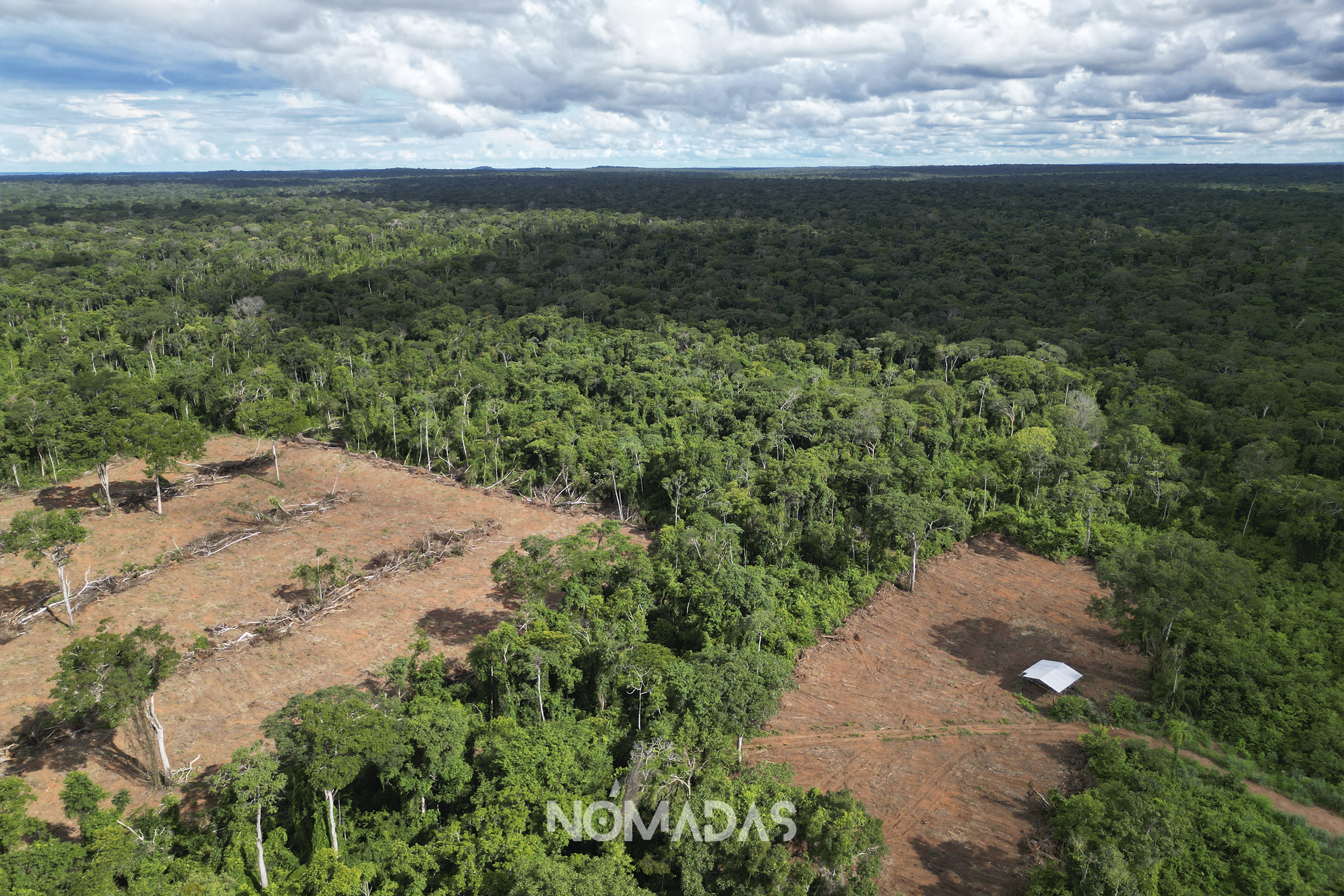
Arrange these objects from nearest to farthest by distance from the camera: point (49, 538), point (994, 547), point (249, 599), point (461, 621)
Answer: point (49, 538), point (461, 621), point (249, 599), point (994, 547)

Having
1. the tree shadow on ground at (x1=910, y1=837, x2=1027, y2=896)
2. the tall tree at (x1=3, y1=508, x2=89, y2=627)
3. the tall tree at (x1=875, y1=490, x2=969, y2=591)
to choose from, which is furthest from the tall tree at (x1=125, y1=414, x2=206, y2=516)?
the tree shadow on ground at (x1=910, y1=837, x2=1027, y2=896)

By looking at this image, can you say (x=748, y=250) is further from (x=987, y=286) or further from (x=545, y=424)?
(x=545, y=424)

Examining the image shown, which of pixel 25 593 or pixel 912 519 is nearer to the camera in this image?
pixel 25 593

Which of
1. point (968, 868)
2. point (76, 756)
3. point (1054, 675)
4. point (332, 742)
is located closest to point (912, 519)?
point (1054, 675)

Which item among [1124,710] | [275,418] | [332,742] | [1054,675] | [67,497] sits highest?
[275,418]

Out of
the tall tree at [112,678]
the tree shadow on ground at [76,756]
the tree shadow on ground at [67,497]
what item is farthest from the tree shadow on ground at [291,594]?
Answer: the tree shadow on ground at [67,497]

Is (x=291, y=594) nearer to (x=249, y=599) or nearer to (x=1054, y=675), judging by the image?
(x=249, y=599)

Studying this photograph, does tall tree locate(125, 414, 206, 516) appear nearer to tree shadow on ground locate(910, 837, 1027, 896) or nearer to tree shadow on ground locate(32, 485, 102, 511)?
tree shadow on ground locate(32, 485, 102, 511)
